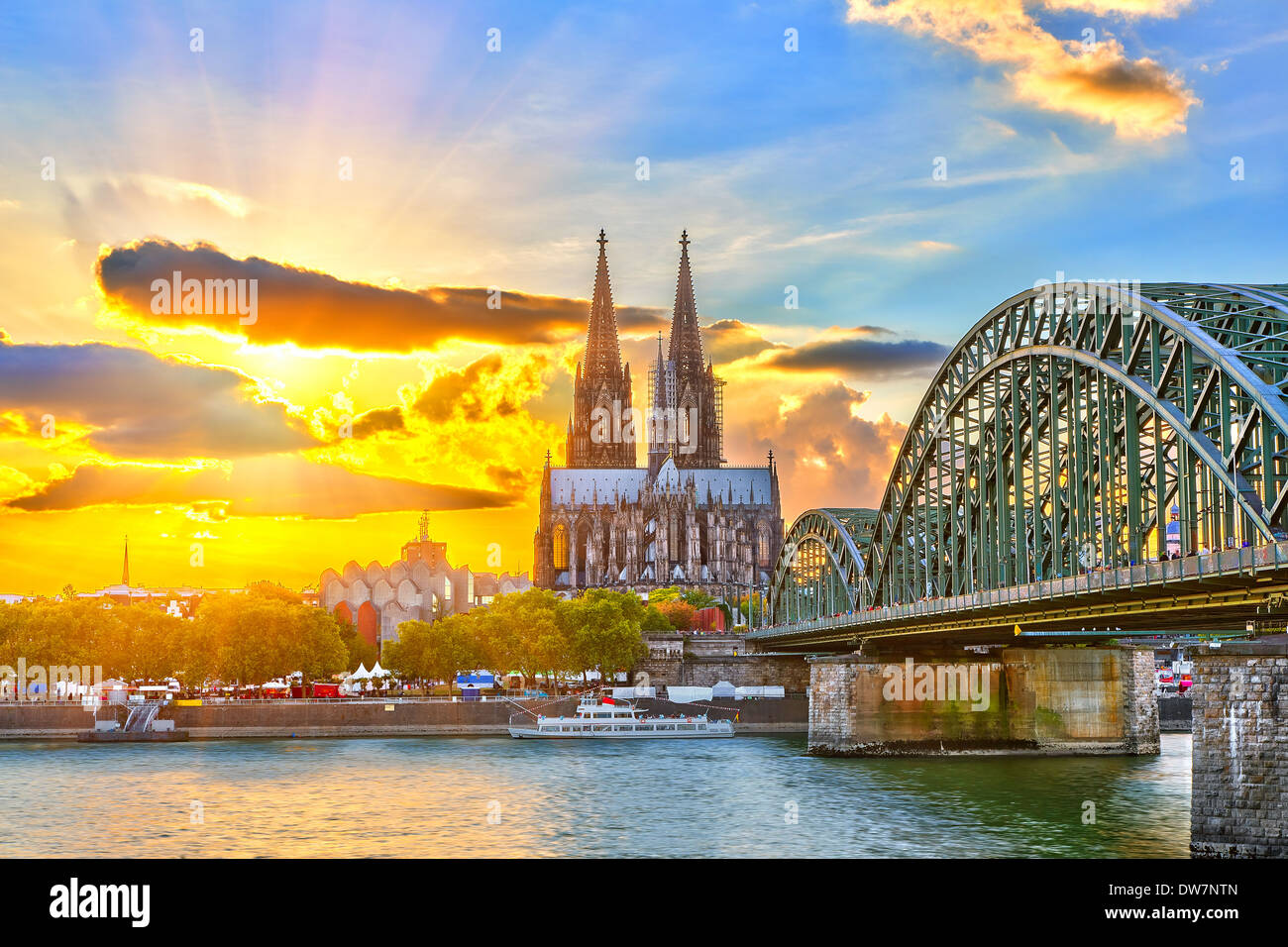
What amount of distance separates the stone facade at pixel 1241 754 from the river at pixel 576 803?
6625 millimetres

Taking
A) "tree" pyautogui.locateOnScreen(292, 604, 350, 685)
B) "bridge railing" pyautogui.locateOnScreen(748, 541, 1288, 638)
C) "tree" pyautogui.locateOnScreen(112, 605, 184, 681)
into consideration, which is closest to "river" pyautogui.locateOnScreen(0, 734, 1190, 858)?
"bridge railing" pyautogui.locateOnScreen(748, 541, 1288, 638)

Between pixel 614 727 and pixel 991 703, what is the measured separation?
29.8 meters

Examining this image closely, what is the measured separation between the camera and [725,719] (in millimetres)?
117000

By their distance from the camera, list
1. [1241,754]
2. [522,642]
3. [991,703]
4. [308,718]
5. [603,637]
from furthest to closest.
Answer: [603,637], [522,642], [308,718], [991,703], [1241,754]

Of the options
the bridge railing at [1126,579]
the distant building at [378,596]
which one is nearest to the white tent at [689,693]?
the bridge railing at [1126,579]

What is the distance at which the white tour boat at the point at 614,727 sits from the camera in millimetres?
108062

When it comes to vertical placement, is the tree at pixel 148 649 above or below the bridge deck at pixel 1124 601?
below

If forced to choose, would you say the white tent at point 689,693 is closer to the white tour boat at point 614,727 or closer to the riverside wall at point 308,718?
the riverside wall at point 308,718

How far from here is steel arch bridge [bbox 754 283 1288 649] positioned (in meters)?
50.4

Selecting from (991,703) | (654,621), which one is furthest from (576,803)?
(654,621)

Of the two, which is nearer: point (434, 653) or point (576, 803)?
point (576, 803)

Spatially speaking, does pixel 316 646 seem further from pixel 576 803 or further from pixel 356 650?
pixel 576 803

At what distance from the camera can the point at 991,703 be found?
90.8 metres
